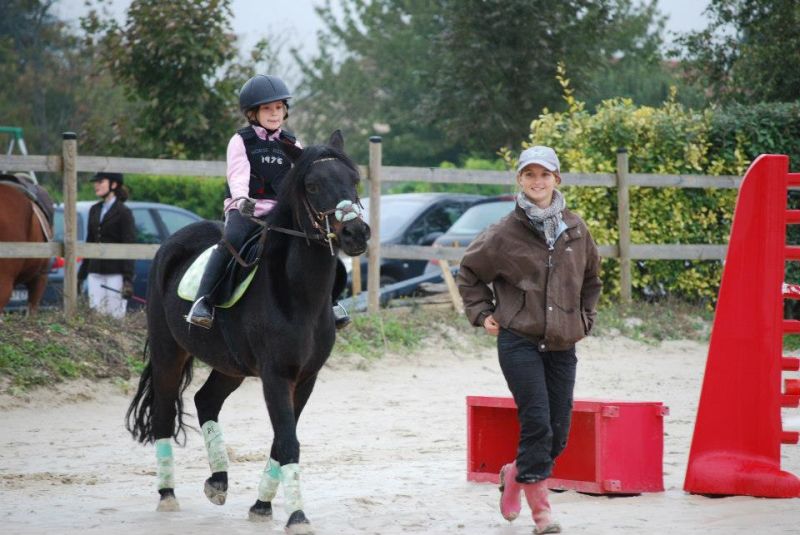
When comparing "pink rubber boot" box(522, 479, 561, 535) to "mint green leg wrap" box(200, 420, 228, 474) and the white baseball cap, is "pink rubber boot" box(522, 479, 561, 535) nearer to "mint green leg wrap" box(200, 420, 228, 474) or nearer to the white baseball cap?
the white baseball cap

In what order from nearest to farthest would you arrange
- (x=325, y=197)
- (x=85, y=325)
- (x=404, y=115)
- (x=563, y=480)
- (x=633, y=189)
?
(x=325, y=197), (x=563, y=480), (x=85, y=325), (x=633, y=189), (x=404, y=115)

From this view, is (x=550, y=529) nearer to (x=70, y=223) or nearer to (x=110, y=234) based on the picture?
(x=70, y=223)

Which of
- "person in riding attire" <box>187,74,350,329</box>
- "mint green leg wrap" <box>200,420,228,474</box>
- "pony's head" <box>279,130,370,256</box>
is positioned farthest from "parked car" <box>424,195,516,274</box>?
"pony's head" <box>279,130,370,256</box>

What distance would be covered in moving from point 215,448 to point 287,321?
114 centimetres

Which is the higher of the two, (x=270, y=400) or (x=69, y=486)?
(x=270, y=400)

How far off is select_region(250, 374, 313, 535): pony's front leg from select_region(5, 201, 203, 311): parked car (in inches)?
314

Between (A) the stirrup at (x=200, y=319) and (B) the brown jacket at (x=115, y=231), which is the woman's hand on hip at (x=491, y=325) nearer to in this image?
(A) the stirrup at (x=200, y=319)

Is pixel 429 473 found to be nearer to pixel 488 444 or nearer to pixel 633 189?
pixel 488 444

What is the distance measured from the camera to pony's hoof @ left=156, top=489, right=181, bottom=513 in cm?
638

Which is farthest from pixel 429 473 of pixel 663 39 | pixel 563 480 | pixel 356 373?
pixel 663 39

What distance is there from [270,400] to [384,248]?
7.19 m

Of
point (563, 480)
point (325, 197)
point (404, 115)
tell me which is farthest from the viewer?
point (404, 115)

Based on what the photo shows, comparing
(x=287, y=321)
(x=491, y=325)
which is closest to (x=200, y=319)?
(x=287, y=321)

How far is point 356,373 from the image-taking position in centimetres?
1143
